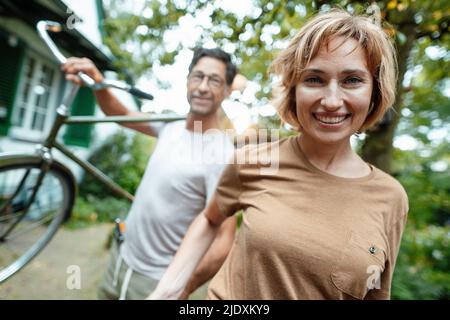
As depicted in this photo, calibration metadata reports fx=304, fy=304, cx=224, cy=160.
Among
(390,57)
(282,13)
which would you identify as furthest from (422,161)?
(390,57)

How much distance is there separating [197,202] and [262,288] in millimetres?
618

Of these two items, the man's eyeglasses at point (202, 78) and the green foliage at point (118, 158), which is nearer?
the man's eyeglasses at point (202, 78)

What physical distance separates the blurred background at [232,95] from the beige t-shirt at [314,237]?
1.61ft

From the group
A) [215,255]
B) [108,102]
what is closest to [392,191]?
[215,255]

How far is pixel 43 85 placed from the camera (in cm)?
532

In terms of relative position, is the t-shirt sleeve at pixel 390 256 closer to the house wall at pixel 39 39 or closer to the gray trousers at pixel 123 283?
the gray trousers at pixel 123 283

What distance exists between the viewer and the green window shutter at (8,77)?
4.41 m

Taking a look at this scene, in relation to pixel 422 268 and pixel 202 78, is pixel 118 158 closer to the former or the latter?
pixel 202 78

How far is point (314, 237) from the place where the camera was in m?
0.95

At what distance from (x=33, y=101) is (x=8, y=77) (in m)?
0.70

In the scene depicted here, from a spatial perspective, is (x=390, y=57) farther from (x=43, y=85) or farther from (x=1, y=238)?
(x=43, y=85)

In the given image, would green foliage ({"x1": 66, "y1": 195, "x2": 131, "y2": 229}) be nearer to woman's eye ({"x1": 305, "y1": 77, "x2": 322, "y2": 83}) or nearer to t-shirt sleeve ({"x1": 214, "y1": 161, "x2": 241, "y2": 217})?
t-shirt sleeve ({"x1": 214, "y1": 161, "x2": 241, "y2": 217})

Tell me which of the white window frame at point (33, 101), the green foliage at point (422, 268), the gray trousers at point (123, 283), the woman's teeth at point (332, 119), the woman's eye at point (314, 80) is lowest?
the green foliage at point (422, 268)

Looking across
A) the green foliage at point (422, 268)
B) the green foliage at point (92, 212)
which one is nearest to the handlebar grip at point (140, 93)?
the green foliage at point (422, 268)
